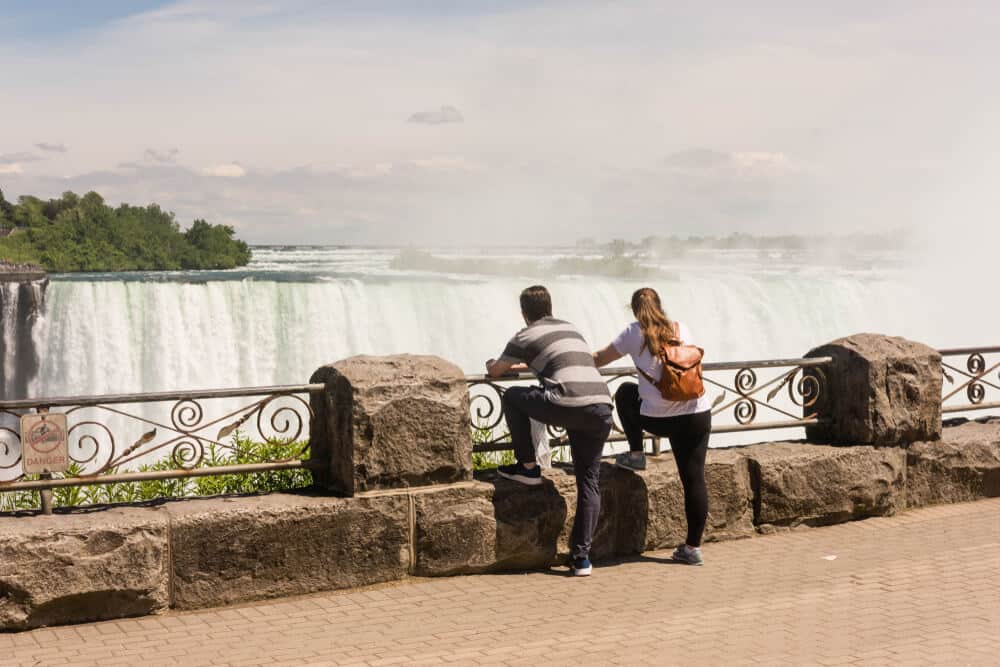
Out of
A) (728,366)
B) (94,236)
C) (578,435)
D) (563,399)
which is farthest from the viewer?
(94,236)

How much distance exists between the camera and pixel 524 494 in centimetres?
672

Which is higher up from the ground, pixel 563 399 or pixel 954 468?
pixel 563 399

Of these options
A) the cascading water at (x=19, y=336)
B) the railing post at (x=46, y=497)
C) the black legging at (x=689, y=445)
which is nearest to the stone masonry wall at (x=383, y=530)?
the railing post at (x=46, y=497)

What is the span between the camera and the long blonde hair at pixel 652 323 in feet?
21.6

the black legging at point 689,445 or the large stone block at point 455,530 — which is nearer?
the large stone block at point 455,530

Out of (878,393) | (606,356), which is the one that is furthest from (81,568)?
(878,393)

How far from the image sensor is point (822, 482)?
7.79m

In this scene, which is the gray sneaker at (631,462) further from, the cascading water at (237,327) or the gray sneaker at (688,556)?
the cascading water at (237,327)

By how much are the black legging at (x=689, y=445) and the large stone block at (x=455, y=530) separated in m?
1.05

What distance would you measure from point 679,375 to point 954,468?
314 cm

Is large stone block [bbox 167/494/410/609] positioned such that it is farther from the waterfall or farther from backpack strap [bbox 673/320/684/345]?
the waterfall

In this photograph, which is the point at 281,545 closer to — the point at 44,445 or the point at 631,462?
the point at 44,445

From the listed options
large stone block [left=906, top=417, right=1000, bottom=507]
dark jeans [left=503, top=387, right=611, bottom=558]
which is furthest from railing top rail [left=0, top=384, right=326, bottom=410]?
large stone block [left=906, top=417, right=1000, bottom=507]

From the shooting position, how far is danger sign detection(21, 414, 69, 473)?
5965mm
